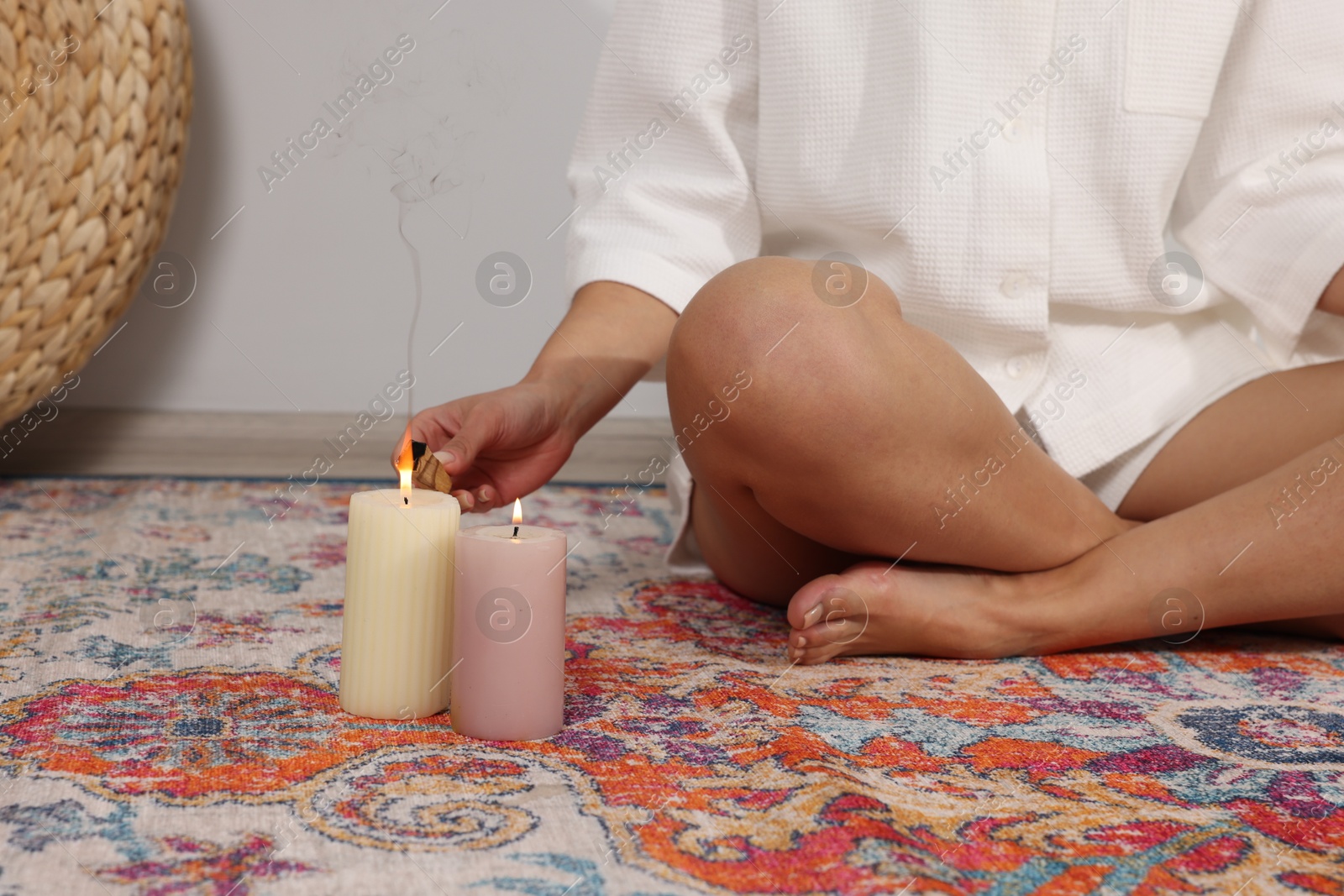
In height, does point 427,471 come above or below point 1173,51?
below

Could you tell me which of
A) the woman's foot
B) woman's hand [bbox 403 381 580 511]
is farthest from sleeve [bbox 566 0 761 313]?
the woman's foot

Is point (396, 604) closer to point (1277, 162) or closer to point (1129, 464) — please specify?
point (1129, 464)

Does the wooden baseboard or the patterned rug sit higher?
the wooden baseboard

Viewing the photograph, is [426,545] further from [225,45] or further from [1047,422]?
[225,45]

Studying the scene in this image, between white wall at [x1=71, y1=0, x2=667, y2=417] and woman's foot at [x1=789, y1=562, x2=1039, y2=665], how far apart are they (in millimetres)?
908

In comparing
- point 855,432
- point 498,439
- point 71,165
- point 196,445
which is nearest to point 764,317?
point 855,432

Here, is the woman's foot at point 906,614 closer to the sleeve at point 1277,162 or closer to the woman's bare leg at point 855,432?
the woman's bare leg at point 855,432

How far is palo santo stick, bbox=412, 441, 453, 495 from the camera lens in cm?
65

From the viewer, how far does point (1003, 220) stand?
0.87 m

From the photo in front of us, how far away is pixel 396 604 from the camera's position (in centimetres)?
62

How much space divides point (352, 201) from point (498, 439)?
0.88m

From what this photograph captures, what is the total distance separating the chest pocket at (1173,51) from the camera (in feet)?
2.90

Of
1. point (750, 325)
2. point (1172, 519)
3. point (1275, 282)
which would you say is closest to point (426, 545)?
point (750, 325)

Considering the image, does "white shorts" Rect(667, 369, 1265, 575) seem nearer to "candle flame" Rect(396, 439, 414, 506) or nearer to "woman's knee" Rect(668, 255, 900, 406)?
"woman's knee" Rect(668, 255, 900, 406)
